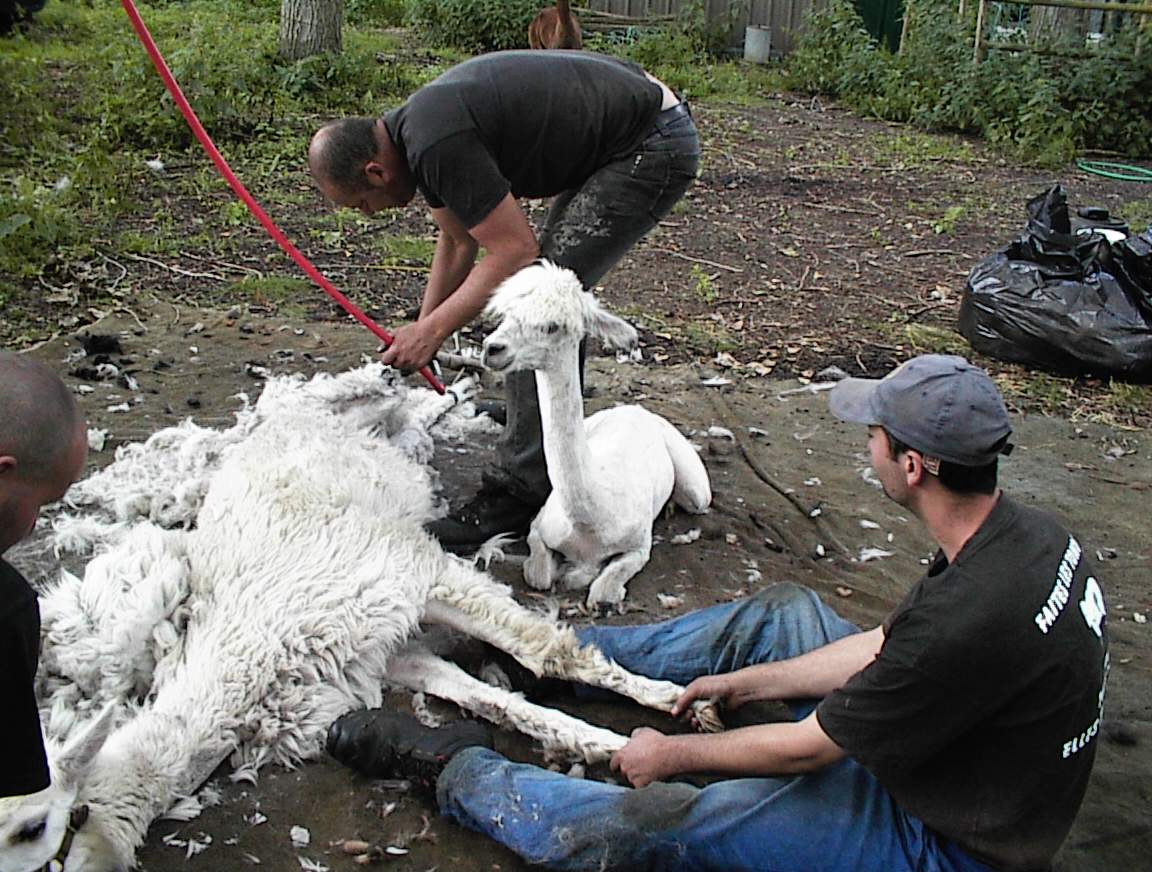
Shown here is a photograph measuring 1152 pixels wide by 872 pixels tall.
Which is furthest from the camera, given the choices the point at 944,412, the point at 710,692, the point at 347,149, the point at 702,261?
the point at 702,261

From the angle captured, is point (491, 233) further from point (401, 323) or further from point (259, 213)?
point (401, 323)

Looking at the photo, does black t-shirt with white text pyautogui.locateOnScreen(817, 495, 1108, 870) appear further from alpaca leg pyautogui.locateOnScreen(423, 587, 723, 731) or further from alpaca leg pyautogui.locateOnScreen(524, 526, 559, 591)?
alpaca leg pyautogui.locateOnScreen(524, 526, 559, 591)

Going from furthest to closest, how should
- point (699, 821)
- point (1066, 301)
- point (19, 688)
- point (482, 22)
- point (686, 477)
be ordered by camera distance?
point (482, 22), point (1066, 301), point (686, 477), point (699, 821), point (19, 688)

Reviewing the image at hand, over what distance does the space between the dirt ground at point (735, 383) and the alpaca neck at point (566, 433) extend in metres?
0.46

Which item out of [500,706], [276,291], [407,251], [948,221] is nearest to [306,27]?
[407,251]

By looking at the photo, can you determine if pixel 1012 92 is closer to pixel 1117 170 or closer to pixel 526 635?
pixel 1117 170

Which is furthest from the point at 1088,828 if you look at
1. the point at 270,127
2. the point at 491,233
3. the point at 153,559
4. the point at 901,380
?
the point at 270,127

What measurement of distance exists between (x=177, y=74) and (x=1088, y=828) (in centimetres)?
1005

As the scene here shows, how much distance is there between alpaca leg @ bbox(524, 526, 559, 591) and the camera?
14.1ft

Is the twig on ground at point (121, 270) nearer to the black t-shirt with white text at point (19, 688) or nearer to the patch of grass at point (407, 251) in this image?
the patch of grass at point (407, 251)

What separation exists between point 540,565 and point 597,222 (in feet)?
4.34

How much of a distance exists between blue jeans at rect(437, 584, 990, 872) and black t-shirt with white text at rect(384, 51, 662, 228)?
1944 millimetres

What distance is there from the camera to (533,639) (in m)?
3.65

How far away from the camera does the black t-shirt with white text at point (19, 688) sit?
6.95ft
